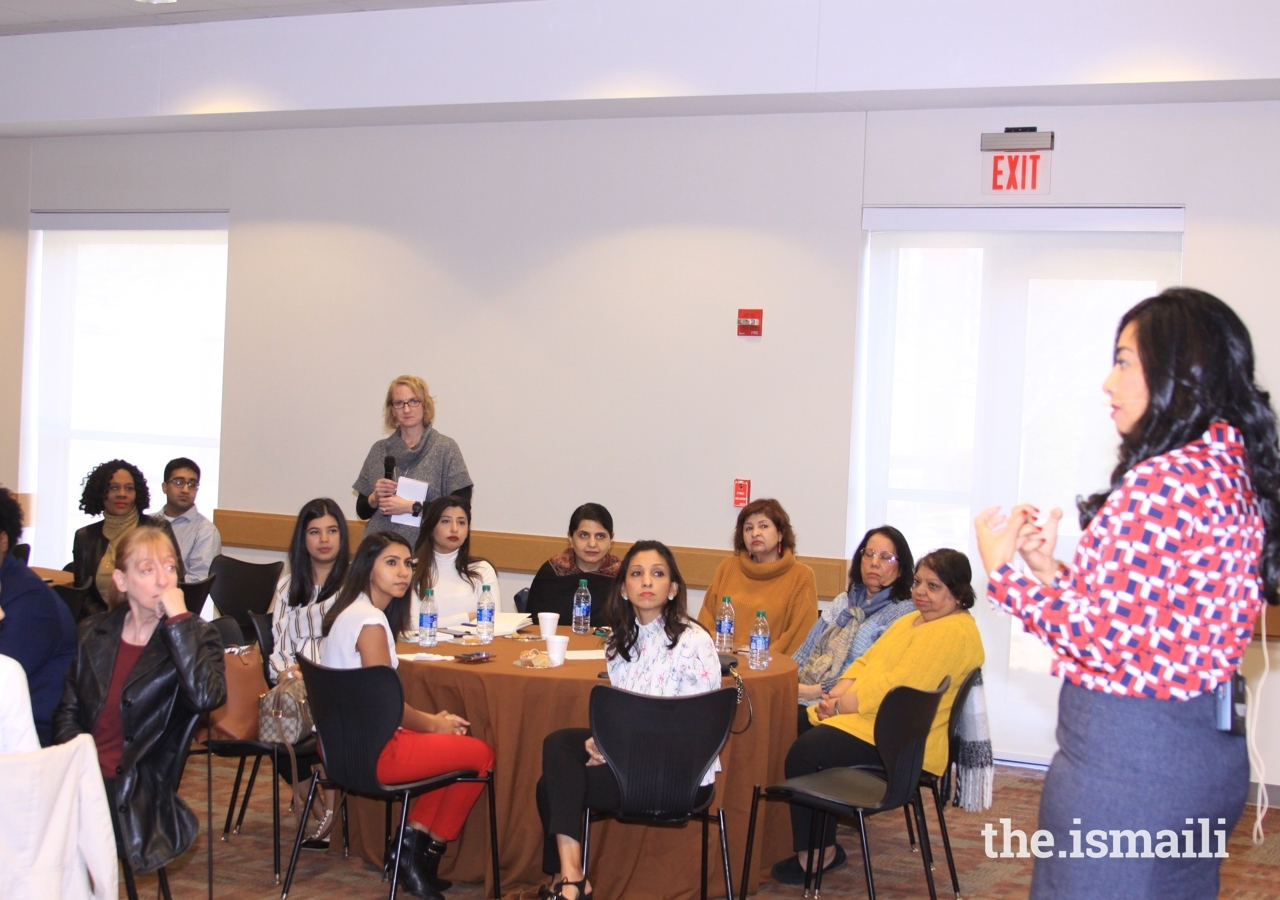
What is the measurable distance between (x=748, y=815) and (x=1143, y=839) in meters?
2.31

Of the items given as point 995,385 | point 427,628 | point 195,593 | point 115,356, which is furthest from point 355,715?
point 115,356

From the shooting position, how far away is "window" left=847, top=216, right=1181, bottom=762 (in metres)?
5.98

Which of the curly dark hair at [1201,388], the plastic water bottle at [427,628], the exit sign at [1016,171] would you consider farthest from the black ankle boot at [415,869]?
the exit sign at [1016,171]

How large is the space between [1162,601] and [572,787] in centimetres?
229

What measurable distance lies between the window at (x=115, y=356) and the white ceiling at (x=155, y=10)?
118 cm

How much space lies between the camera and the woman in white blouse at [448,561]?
5098mm

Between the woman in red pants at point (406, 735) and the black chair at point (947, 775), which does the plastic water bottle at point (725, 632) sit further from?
the woman in red pants at point (406, 735)

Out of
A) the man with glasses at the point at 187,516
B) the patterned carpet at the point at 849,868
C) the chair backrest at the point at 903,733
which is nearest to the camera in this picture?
the chair backrest at the point at 903,733

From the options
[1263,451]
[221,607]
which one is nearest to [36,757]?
[1263,451]

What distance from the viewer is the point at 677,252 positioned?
6.37 metres

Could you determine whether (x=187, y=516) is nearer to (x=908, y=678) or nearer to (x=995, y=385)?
(x=908, y=678)

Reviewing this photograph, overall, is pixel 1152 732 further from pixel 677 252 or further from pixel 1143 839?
pixel 677 252

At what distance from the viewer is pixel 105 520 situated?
621 centimetres

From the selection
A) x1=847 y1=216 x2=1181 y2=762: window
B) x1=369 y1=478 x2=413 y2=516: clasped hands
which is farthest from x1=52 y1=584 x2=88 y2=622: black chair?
x1=847 y1=216 x2=1181 y2=762: window
